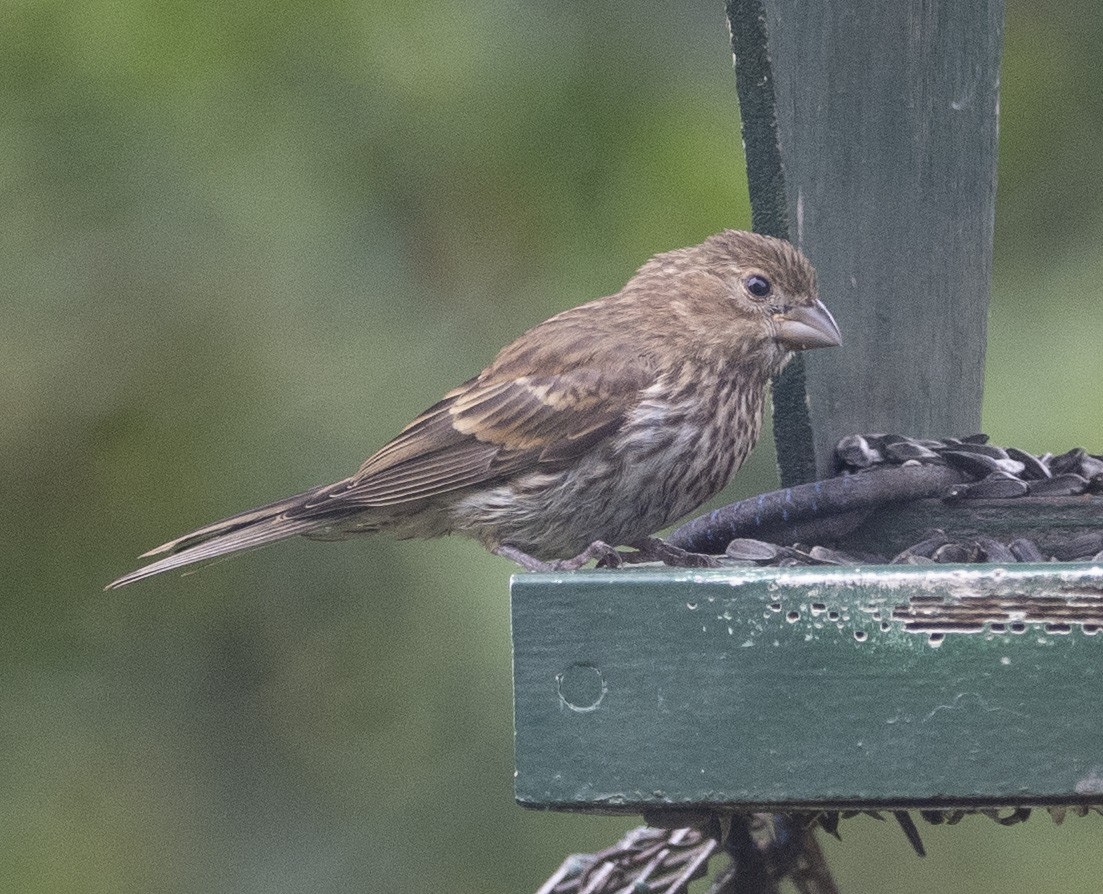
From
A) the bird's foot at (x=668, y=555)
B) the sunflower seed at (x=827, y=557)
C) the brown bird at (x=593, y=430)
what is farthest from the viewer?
the brown bird at (x=593, y=430)

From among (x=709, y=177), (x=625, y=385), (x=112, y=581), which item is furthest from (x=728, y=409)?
(x=112, y=581)

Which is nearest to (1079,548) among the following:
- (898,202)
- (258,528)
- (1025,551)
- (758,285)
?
(1025,551)

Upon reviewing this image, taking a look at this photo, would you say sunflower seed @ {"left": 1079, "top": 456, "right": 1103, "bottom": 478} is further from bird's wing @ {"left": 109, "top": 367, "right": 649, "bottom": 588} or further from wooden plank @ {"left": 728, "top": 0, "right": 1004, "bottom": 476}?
bird's wing @ {"left": 109, "top": 367, "right": 649, "bottom": 588}

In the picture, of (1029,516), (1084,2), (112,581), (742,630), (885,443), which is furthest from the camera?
(1084,2)

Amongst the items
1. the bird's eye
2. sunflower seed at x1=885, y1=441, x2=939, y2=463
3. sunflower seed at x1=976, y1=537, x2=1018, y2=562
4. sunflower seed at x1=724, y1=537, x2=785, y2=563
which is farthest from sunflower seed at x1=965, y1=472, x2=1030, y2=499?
the bird's eye

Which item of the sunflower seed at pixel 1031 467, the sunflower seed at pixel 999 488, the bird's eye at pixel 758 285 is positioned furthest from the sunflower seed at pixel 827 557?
the bird's eye at pixel 758 285

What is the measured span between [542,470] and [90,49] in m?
1.25

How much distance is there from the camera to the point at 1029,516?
11.7 ft

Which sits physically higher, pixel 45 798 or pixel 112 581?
pixel 112 581

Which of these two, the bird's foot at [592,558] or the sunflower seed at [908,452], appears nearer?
the bird's foot at [592,558]

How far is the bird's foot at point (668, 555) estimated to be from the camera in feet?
11.1

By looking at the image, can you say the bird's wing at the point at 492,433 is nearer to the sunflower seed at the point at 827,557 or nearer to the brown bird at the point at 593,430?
the brown bird at the point at 593,430

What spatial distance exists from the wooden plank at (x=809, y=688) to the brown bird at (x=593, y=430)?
145cm

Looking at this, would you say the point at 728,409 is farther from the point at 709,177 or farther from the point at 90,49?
the point at 90,49
